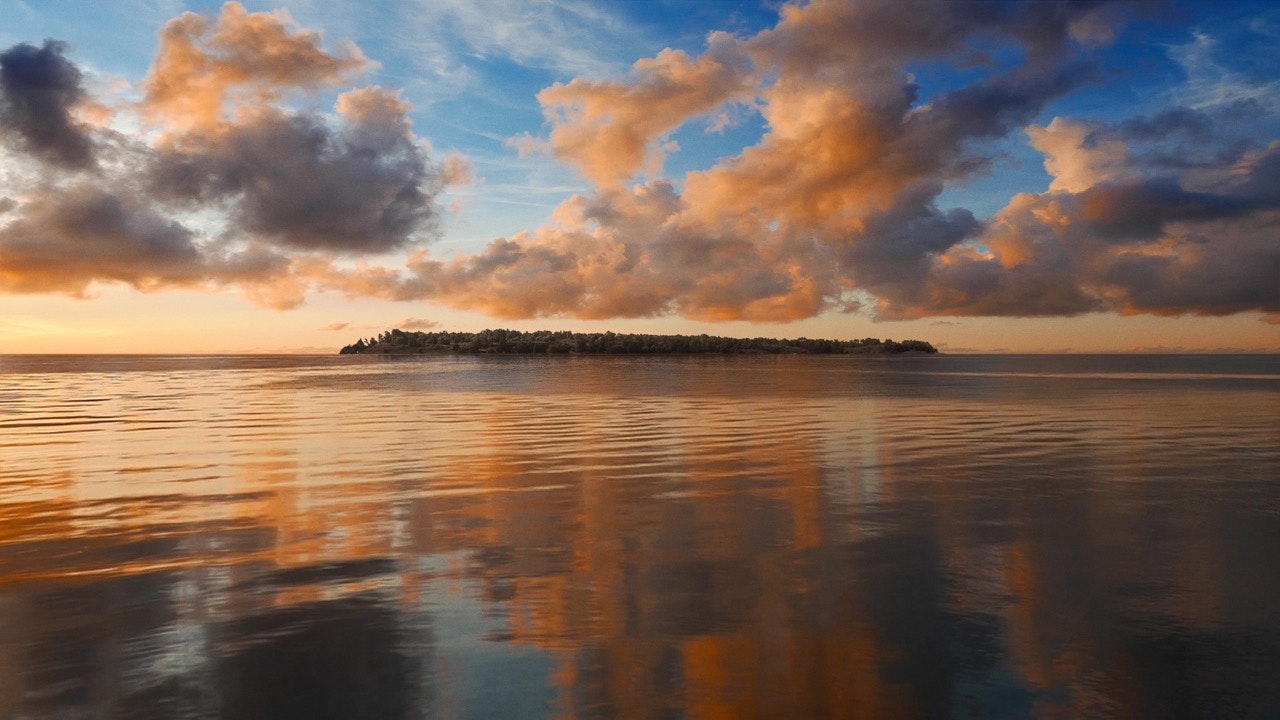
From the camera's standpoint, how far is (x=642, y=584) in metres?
8.64

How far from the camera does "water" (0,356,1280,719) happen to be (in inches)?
236

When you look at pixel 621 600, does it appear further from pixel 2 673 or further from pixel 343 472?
pixel 343 472

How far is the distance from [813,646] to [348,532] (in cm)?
714

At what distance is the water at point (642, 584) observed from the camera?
600 cm

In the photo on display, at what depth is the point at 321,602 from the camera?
8031mm

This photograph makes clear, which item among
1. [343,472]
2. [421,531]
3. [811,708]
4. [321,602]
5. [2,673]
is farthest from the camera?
[343,472]

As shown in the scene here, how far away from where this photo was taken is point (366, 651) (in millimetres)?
6680

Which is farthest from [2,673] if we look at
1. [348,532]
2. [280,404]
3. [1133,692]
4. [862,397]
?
[862,397]

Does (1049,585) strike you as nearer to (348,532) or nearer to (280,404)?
(348,532)

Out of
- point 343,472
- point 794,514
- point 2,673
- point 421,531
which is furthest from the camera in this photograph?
point 343,472

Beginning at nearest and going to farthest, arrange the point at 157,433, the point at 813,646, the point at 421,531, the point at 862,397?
the point at 813,646, the point at 421,531, the point at 157,433, the point at 862,397

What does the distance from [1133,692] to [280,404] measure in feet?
133

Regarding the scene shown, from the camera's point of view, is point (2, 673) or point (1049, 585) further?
point (1049, 585)

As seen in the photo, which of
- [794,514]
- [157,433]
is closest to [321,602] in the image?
[794,514]
